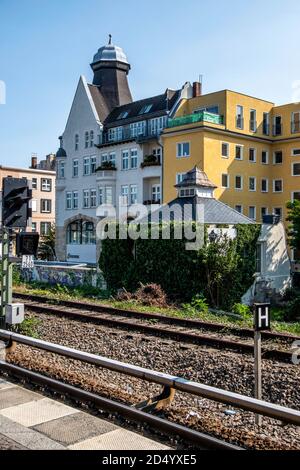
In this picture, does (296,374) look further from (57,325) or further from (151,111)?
(151,111)

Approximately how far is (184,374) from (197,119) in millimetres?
33473

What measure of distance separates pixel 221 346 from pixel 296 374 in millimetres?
2808

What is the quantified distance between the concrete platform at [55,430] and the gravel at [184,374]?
86 cm

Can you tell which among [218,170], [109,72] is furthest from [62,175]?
[218,170]

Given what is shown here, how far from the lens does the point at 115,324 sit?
15312 mm

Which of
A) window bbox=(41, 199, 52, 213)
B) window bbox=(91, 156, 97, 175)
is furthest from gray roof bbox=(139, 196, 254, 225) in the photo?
window bbox=(41, 199, 52, 213)

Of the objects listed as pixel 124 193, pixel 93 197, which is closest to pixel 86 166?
pixel 93 197

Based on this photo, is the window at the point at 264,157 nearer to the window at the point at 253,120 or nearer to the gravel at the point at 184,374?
the window at the point at 253,120

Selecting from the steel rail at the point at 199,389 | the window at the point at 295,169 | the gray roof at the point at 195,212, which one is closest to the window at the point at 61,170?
the window at the point at 295,169

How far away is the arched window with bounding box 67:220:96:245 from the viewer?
51.1 metres

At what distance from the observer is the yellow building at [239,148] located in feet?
137

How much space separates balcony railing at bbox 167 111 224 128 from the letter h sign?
3474cm

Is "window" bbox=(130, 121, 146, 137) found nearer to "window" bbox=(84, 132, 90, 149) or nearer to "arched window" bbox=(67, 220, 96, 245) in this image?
"window" bbox=(84, 132, 90, 149)
